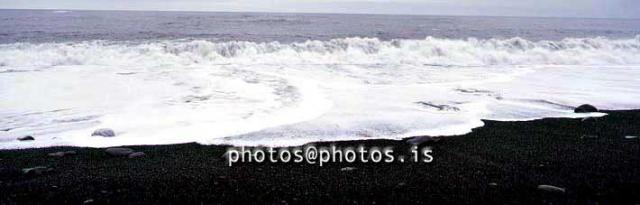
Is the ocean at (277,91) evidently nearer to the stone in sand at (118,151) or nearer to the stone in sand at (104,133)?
the stone in sand at (104,133)

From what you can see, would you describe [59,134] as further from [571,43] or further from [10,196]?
[571,43]

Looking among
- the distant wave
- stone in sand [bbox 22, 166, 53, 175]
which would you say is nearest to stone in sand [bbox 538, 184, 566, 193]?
stone in sand [bbox 22, 166, 53, 175]

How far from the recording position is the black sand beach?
12.7 feet

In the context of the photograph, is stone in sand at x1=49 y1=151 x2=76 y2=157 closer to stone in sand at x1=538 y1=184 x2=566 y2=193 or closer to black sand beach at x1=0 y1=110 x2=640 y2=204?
black sand beach at x1=0 y1=110 x2=640 y2=204

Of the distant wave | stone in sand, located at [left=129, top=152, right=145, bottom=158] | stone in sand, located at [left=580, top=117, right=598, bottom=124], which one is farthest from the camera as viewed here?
the distant wave

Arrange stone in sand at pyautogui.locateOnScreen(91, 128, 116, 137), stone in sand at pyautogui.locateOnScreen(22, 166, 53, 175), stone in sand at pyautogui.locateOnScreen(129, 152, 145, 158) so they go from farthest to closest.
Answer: stone in sand at pyautogui.locateOnScreen(91, 128, 116, 137) → stone in sand at pyautogui.locateOnScreen(129, 152, 145, 158) → stone in sand at pyautogui.locateOnScreen(22, 166, 53, 175)

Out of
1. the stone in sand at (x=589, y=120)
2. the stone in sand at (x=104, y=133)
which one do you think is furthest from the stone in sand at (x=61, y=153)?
the stone in sand at (x=589, y=120)

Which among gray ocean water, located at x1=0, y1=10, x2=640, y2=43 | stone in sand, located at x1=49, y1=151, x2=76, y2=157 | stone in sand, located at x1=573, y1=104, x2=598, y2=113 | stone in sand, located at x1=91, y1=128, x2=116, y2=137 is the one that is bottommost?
gray ocean water, located at x1=0, y1=10, x2=640, y2=43

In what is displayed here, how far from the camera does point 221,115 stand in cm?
757

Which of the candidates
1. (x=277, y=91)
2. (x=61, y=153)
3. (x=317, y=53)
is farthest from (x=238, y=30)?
(x=61, y=153)

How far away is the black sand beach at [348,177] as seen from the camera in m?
3.88

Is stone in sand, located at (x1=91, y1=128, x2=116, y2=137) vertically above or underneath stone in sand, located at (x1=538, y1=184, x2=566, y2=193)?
underneath

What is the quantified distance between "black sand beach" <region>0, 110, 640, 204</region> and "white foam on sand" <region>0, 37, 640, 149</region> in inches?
34.4

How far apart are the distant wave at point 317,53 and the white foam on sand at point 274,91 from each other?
7cm
